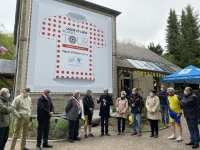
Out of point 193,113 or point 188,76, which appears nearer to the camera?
point 193,113

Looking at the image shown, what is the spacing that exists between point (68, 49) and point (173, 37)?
21.5 meters

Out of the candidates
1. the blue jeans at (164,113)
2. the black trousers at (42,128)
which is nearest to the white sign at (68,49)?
the blue jeans at (164,113)

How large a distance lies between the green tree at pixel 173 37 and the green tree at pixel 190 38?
2.38 ft

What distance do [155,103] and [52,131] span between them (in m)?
3.75

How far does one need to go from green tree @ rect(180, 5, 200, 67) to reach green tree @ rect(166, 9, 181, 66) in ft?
2.38

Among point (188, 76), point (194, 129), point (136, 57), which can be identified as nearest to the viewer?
point (194, 129)

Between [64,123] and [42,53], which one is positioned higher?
[42,53]

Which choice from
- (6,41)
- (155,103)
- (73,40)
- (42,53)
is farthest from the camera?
(6,41)

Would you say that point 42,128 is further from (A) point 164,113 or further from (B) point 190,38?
(B) point 190,38

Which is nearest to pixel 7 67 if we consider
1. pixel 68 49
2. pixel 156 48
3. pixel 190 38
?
pixel 68 49

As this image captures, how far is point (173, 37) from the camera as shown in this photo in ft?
86.9

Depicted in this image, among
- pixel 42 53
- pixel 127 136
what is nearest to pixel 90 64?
pixel 42 53

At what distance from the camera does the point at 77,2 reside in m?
10.9

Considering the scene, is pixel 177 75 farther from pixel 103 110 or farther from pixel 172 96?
pixel 103 110
